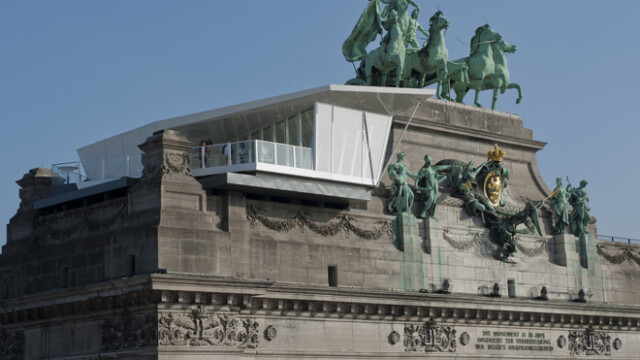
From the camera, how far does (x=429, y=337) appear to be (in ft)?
151

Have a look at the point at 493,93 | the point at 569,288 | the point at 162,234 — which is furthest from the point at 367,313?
the point at 493,93

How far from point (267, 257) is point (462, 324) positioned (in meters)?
10.5

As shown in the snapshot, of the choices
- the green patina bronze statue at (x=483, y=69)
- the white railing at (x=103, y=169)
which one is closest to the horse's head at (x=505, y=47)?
the green patina bronze statue at (x=483, y=69)

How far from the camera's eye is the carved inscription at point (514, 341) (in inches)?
1905

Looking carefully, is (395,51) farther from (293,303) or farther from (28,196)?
(28,196)

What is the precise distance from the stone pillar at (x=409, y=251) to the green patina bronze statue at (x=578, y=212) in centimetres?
1037

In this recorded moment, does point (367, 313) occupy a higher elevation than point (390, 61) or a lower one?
lower

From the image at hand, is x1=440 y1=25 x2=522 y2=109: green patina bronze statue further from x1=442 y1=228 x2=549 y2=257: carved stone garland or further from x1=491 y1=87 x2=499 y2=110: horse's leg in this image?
x1=442 y1=228 x2=549 y2=257: carved stone garland

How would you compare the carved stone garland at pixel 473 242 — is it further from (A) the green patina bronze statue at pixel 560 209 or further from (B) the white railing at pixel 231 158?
(B) the white railing at pixel 231 158

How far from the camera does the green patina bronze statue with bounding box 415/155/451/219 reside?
4766 cm

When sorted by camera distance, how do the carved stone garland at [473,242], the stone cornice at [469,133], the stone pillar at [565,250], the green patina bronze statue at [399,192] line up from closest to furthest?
the green patina bronze statue at [399,192], the carved stone garland at [473,242], the stone cornice at [469,133], the stone pillar at [565,250]

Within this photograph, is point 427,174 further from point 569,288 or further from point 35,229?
point 35,229

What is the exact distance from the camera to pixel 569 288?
52.2m

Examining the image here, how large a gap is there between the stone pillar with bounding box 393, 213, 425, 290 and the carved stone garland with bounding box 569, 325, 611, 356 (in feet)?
32.7
